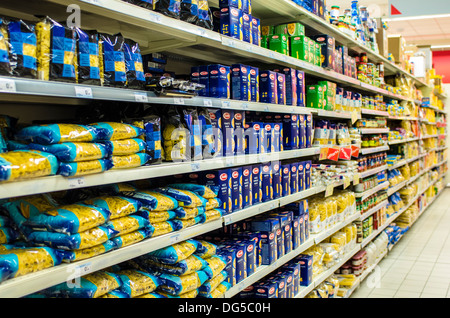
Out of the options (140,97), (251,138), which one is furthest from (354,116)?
(140,97)

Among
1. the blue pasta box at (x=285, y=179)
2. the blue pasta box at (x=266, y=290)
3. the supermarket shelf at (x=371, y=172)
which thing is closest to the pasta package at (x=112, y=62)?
the blue pasta box at (x=285, y=179)

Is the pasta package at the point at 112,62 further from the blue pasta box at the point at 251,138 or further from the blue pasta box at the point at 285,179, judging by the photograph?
the blue pasta box at the point at 285,179

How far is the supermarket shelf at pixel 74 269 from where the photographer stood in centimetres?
122

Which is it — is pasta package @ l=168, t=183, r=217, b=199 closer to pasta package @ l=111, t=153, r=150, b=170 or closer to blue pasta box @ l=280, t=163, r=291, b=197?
pasta package @ l=111, t=153, r=150, b=170

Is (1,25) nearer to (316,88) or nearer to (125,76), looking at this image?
(125,76)

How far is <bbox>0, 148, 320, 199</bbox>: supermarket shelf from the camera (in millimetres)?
1220

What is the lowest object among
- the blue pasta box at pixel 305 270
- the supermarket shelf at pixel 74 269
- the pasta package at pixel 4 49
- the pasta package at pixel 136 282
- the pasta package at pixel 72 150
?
the blue pasta box at pixel 305 270

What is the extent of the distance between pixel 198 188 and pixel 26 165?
3.29 feet

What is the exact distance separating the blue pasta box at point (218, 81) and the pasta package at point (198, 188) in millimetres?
525

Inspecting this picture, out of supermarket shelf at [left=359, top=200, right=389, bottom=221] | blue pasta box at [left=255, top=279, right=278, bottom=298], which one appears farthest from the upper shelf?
supermarket shelf at [left=359, top=200, right=389, bottom=221]

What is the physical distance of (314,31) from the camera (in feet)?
12.7

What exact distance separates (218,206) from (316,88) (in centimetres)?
174

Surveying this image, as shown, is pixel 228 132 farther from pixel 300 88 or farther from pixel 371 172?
pixel 371 172
